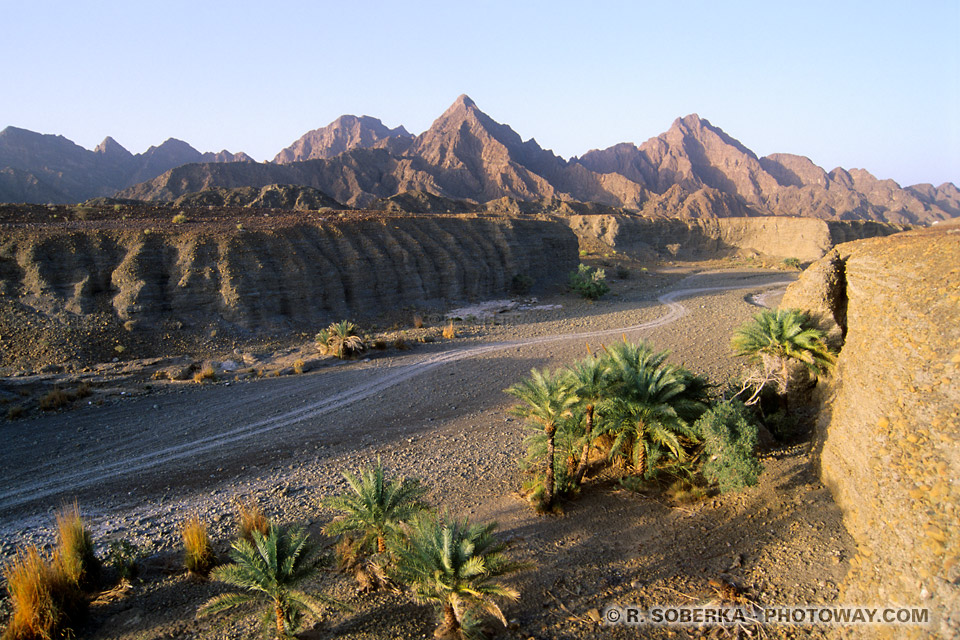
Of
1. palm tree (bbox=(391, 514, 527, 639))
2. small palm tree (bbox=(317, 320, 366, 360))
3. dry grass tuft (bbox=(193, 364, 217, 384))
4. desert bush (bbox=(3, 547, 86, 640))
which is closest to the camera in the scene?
palm tree (bbox=(391, 514, 527, 639))

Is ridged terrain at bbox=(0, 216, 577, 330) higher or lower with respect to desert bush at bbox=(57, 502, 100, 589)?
higher

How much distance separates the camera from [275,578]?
4.78 metres

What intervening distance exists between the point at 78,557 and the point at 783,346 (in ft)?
36.3

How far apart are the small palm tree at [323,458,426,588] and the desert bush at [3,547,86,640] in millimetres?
2824

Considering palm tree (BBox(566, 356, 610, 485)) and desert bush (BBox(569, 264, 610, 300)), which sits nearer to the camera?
palm tree (BBox(566, 356, 610, 485))

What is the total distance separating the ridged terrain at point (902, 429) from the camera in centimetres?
430

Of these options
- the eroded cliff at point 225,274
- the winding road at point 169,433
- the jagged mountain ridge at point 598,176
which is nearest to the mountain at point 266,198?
the jagged mountain ridge at point 598,176

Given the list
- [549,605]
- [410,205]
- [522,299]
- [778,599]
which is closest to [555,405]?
[549,605]

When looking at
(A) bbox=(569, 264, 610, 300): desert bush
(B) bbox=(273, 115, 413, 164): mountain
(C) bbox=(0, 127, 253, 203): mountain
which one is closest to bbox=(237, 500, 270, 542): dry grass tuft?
(A) bbox=(569, 264, 610, 300): desert bush

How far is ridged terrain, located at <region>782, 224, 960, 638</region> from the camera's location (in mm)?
4297

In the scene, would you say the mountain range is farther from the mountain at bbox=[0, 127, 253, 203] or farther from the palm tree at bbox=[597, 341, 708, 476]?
the palm tree at bbox=[597, 341, 708, 476]

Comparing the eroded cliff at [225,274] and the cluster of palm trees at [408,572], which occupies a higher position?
the eroded cliff at [225,274]

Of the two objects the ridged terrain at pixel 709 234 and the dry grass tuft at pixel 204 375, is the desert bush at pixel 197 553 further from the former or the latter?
the ridged terrain at pixel 709 234

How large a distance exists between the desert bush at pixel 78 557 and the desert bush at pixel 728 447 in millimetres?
8370
